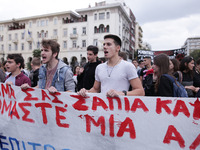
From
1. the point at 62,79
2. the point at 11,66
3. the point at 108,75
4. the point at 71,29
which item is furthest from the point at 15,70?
the point at 71,29

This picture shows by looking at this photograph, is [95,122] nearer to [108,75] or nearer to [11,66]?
[108,75]

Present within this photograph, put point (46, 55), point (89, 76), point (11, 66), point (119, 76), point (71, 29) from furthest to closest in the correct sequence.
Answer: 1. point (71, 29)
2. point (89, 76)
3. point (11, 66)
4. point (46, 55)
5. point (119, 76)

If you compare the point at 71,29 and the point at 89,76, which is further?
the point at 71,29

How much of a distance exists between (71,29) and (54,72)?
34766mm

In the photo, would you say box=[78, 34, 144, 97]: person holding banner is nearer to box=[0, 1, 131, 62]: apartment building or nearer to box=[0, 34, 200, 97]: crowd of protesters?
box=[0, 34, 200, 97]: crowd of protesters

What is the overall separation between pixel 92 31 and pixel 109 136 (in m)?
33.3

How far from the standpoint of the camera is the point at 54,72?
8.83 ft

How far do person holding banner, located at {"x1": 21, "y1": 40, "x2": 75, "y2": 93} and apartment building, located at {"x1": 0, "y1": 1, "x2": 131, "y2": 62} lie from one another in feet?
99.1

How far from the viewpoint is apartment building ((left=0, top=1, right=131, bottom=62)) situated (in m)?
32.9

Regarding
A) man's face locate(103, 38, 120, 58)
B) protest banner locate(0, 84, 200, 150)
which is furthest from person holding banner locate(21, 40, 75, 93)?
man's face locate(103, 38, 120, 58)

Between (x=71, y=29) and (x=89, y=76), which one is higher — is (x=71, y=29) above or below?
above

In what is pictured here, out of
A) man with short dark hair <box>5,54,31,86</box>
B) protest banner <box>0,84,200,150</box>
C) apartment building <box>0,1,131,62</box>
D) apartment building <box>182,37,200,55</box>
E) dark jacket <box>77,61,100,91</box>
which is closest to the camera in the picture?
protest banner <box>0,84,200,150</box>

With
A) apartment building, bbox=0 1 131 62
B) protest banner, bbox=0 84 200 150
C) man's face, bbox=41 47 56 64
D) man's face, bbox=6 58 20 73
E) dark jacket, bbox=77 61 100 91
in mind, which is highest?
A: apartment building, bbox=0 1 131 62

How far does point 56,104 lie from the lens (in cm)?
244
